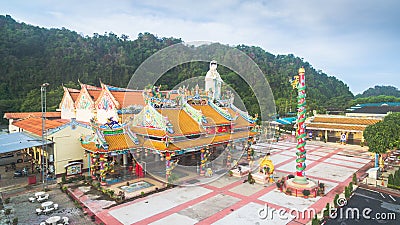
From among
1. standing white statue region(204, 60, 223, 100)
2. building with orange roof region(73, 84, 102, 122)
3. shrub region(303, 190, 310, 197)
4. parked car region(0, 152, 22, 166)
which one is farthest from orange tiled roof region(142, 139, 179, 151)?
parked car region(0, 152, 22, 166)

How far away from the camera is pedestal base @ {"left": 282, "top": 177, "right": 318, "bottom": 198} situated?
15.0 metres

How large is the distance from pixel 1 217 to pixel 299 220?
13828 millimetres

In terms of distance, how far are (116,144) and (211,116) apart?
719cm

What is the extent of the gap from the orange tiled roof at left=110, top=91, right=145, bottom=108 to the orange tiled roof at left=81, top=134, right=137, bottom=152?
3063 mm

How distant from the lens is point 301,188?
1517cm

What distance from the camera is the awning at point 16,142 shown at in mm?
16469

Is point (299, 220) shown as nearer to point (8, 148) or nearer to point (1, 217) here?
point (1, 217)

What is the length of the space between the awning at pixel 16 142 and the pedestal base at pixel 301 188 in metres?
15.4

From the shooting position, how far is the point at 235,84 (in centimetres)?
4250

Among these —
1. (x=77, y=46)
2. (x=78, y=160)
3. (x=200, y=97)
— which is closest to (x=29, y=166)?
(x=78, y=160)

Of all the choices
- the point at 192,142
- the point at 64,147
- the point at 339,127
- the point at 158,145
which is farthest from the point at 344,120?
the point at 64,147

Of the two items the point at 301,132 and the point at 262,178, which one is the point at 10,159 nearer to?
the point at 262,178

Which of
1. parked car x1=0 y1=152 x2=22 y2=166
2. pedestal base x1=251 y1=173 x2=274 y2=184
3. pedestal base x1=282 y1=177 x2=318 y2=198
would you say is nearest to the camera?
pedestal base x1=282 y1=177 x2=318 y2=198

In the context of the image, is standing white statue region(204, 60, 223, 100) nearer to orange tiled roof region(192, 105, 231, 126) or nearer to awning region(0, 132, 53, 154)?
orange tiled roof region(192, 105, 231, 126)
